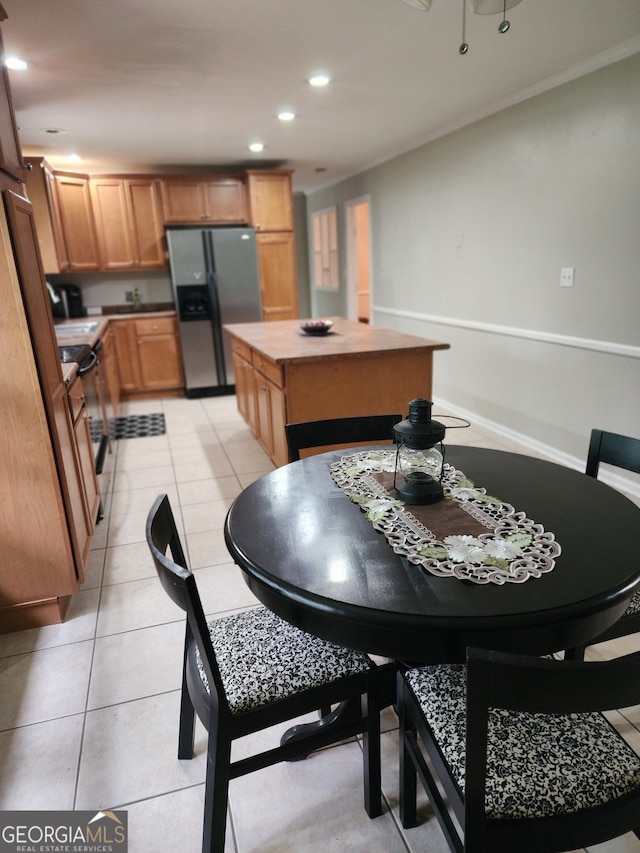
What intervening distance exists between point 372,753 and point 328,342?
2.47 meters

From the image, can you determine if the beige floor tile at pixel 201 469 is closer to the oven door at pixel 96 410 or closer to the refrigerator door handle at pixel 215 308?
the oven door at pixel 96 410

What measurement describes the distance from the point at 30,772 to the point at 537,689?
4.86 ft

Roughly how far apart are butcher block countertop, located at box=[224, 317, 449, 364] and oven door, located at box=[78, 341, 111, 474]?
1.01 meters

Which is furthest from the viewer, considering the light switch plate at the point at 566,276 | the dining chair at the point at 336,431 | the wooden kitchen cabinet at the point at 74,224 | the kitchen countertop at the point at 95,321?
the wooden kitchen cabinet at the point at 74,224

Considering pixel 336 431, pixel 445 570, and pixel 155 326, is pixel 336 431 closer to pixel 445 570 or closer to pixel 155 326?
pixel 445 570

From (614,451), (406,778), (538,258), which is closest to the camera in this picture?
(406,778)

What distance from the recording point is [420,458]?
1.54 m

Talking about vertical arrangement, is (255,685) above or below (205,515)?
above

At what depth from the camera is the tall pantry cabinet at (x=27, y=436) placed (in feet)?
6.00

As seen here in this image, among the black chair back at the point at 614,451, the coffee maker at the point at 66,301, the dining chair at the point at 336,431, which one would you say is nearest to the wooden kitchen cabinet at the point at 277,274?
the coffee maker at the point at 66,301

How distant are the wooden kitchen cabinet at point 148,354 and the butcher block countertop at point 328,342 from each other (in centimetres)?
172

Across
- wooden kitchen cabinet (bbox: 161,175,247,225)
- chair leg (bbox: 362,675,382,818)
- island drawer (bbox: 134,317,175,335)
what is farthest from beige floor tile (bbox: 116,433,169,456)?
chair leg (bbox: 362,675,382,818)

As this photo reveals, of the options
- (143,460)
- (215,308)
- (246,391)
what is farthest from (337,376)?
(215,308)

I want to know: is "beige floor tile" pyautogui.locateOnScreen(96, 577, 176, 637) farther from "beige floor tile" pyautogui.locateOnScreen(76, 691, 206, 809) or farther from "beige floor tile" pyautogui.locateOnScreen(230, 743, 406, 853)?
"beige floor tile" pyautogui.locateOnScreen(230, 743, 406, 853)
